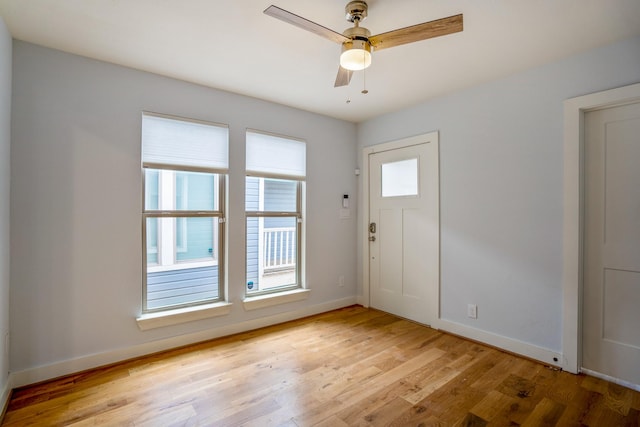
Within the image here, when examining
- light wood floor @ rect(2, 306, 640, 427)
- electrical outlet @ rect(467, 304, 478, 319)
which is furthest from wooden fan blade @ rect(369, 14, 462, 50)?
electrical outlet @ rect(467, 304, 478, 319)

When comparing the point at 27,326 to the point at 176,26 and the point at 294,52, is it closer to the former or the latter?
the point at 176,26

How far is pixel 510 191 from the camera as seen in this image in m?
2.82

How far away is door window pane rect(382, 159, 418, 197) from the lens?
3623mm

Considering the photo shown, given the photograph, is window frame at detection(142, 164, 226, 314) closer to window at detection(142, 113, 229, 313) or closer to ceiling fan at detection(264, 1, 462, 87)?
window at detection(142, 113, 229, 313)

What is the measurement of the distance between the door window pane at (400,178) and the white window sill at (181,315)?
230 centimetres

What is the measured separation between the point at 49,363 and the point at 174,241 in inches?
49.4

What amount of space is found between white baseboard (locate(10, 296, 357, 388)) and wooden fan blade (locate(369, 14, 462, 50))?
113 inches

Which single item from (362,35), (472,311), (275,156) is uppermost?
(362,35)

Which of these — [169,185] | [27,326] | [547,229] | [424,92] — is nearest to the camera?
[27,326]

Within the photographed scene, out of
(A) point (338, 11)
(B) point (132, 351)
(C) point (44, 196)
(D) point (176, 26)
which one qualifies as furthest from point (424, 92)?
(B) point (132, 351)

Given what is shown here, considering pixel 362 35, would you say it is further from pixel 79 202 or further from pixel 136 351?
pixel 136 351

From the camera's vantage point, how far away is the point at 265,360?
267cm

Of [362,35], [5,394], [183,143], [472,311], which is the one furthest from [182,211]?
[472,311]

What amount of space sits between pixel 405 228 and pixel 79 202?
3196 mm
